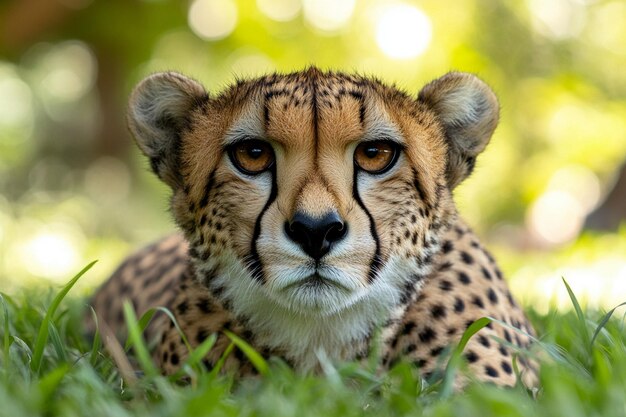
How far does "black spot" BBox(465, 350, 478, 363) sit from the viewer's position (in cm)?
262

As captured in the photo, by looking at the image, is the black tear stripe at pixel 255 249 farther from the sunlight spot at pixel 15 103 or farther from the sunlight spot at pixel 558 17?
the sunlight spot at pixel 15 103

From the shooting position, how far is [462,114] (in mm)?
2939

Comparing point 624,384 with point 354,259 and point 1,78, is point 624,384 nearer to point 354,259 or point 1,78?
point 354,259

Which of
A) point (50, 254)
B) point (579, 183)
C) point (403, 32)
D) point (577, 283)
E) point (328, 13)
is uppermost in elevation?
point (328, 13)

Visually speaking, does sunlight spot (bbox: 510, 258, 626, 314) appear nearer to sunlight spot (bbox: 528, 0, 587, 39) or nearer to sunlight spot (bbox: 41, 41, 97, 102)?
sunlight spot (bbox: 528, 0, 587, 39)

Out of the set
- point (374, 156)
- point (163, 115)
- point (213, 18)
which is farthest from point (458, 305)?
point (213, 18)

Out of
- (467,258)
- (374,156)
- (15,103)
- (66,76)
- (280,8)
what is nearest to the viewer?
(374,156)

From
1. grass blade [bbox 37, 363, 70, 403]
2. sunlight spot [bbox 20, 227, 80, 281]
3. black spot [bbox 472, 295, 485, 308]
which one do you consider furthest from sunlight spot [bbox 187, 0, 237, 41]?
grass blade [bbox 37, 363, 70, 403]

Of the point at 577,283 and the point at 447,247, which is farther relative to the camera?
the point at 577,283

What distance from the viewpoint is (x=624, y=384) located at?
1914 millimetres

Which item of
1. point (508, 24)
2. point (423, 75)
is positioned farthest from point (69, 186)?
point (508, 24)

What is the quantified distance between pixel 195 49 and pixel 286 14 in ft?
5.77

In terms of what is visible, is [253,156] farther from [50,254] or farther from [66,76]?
[66,76]

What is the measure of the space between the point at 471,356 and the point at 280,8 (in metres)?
14.4
